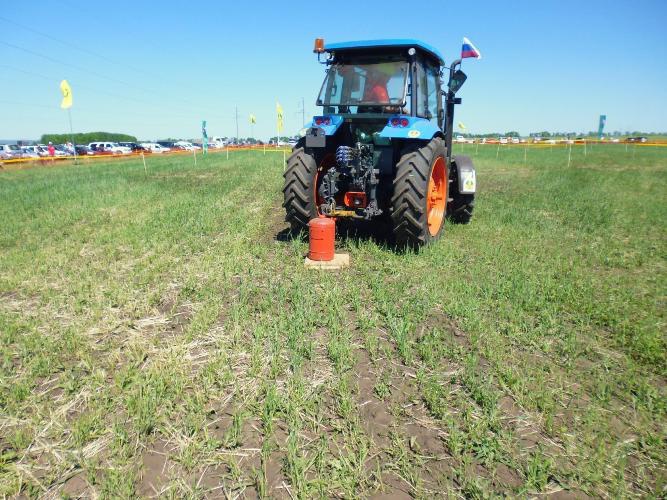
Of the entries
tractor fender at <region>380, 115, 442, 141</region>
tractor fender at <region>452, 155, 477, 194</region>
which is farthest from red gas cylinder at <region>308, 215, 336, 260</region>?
tractor fender at <region>452, 155, 477, 194</region>

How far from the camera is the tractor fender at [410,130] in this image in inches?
199

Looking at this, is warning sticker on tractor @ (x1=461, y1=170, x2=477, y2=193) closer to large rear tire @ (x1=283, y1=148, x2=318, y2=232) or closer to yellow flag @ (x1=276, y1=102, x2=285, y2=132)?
large rear tire @ (x1=283, y1=148, x2=318, y2=232)

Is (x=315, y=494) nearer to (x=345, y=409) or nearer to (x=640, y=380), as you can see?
(x=345, y=409)

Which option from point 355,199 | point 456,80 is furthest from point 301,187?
point 456,80

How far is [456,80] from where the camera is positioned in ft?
21.2

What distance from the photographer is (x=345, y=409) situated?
2516mm

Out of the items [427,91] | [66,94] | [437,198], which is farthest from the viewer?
[66,94]

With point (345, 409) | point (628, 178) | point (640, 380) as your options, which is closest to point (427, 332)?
point (345, 409)

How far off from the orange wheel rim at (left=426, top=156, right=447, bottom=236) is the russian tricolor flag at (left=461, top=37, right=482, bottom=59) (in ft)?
5.74

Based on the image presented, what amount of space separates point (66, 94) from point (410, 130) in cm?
2317

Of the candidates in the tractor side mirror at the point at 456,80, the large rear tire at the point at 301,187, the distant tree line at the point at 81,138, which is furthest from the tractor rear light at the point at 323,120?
the distant tree line at the point at 81,138

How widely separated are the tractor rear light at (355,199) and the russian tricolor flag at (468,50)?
2.79 meters

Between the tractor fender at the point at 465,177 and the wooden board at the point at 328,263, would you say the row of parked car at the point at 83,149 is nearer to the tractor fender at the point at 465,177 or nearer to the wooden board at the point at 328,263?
the tractor fender at the point at 465,177

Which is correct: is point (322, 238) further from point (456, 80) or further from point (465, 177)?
point (456, 80)
